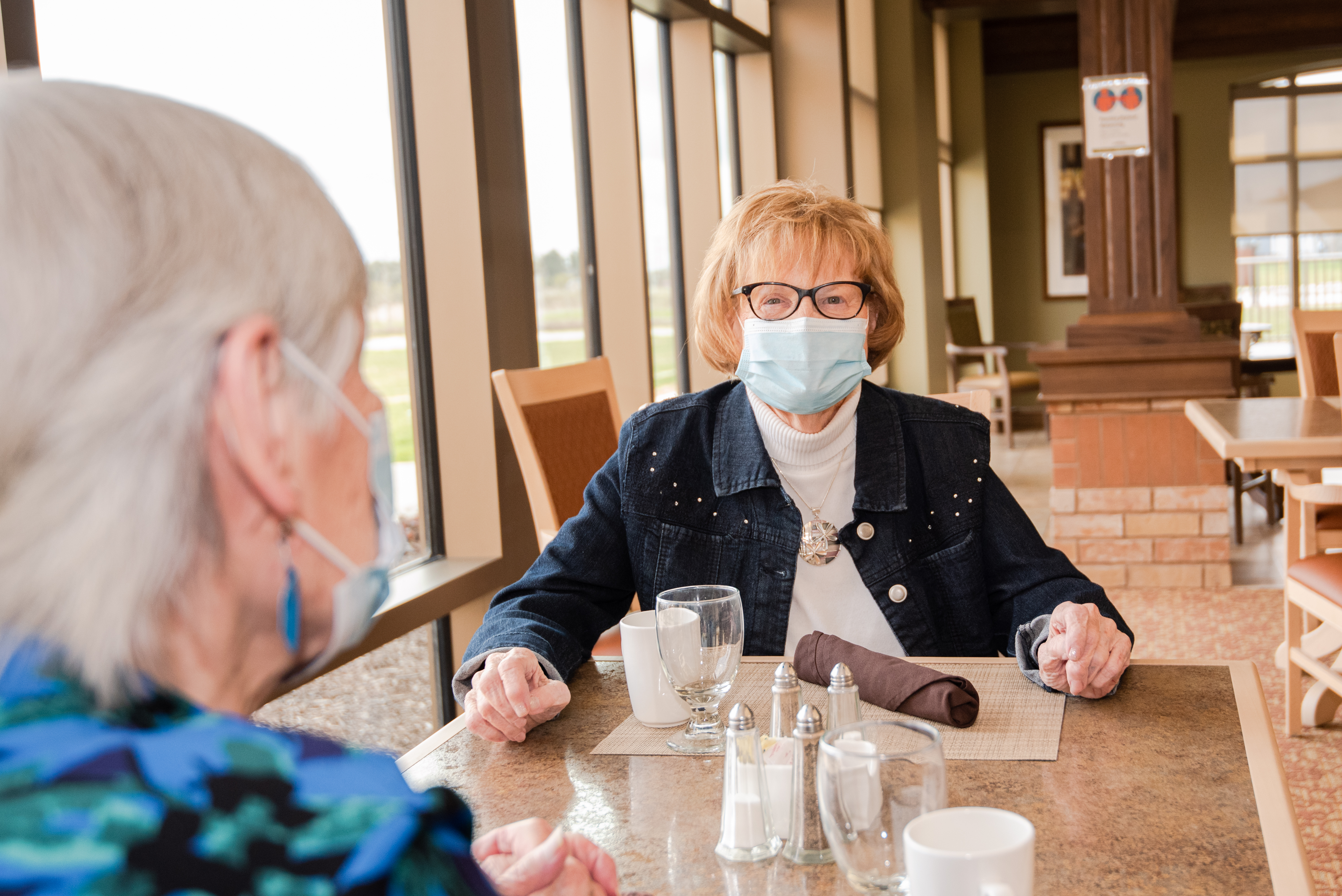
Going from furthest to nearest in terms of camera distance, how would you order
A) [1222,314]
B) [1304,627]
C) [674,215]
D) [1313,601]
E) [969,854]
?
[1222,314]
[674,215]
[1304,627]
[1313,601]
[969,854]

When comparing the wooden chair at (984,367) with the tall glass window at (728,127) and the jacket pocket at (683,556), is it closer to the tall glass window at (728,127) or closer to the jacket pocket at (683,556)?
the tall glass window at (728,127)

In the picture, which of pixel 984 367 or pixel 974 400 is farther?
pixel 984 367

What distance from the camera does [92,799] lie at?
0.37 meters

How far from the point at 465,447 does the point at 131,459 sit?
2.27 m

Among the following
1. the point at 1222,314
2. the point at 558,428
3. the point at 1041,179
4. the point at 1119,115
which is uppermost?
the point at 1041,179

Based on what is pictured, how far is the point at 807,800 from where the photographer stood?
2.62 ft

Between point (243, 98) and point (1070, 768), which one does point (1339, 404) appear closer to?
point (1070, 768)

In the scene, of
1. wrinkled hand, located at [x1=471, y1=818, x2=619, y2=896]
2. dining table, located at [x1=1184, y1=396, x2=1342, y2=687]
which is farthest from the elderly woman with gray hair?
dining table, located at [x1=1184, y1=396, x2=1342, y2=687]

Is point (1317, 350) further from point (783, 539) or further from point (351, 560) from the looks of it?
point (351, 560)

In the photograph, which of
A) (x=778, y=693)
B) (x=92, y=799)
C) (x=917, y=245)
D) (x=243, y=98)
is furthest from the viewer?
(x=917, y=245)

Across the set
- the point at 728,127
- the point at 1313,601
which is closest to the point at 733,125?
the point at 728,127

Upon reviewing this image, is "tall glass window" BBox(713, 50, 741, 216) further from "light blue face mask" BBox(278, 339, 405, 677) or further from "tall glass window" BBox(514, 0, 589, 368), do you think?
"light blue face mask" BBox(278, 339, 405, 677)

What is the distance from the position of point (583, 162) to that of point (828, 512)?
2320mm

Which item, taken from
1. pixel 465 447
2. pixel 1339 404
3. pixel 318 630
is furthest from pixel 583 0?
pixel 318 630
